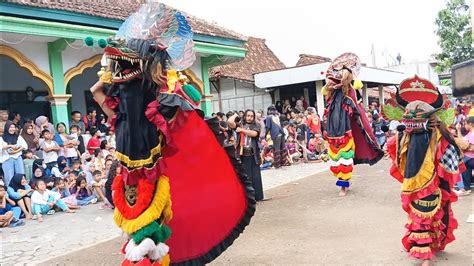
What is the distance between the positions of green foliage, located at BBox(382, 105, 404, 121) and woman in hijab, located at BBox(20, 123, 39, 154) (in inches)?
285

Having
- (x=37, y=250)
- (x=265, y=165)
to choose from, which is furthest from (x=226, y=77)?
(x=37, y=250)

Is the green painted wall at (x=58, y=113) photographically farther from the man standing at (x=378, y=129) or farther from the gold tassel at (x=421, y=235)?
the man standing at (x=378, y=129)

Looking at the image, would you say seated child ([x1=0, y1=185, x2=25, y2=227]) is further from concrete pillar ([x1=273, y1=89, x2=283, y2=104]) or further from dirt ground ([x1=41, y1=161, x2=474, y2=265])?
concrete pillar ([x1=273, y1=89, x2=283, y2=104])

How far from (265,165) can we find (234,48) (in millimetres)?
3802

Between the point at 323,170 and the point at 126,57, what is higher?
the point at 126,57

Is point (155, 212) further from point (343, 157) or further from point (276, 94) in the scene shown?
point (276, 94)

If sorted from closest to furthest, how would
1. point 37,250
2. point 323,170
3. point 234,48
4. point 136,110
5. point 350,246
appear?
point 136,110 → point 350,246 → point 37,250 → point 323,170 → point 234,48

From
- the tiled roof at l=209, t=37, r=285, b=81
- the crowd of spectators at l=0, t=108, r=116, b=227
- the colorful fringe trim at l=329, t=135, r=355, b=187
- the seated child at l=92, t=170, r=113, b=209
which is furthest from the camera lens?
the tiled roof at l=209, t=37, r=285, b=81

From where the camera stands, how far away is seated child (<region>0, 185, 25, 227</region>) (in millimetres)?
7062

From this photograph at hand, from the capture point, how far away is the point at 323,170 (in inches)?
437

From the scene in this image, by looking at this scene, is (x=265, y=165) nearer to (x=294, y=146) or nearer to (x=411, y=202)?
(x=294, y=146)

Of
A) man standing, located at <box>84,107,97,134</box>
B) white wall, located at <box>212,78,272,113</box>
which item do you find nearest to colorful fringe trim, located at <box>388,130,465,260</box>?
man standing, located at <box>84,107,97,134</box>

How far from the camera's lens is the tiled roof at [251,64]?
66.0ft

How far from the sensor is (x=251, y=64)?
22641 mm
